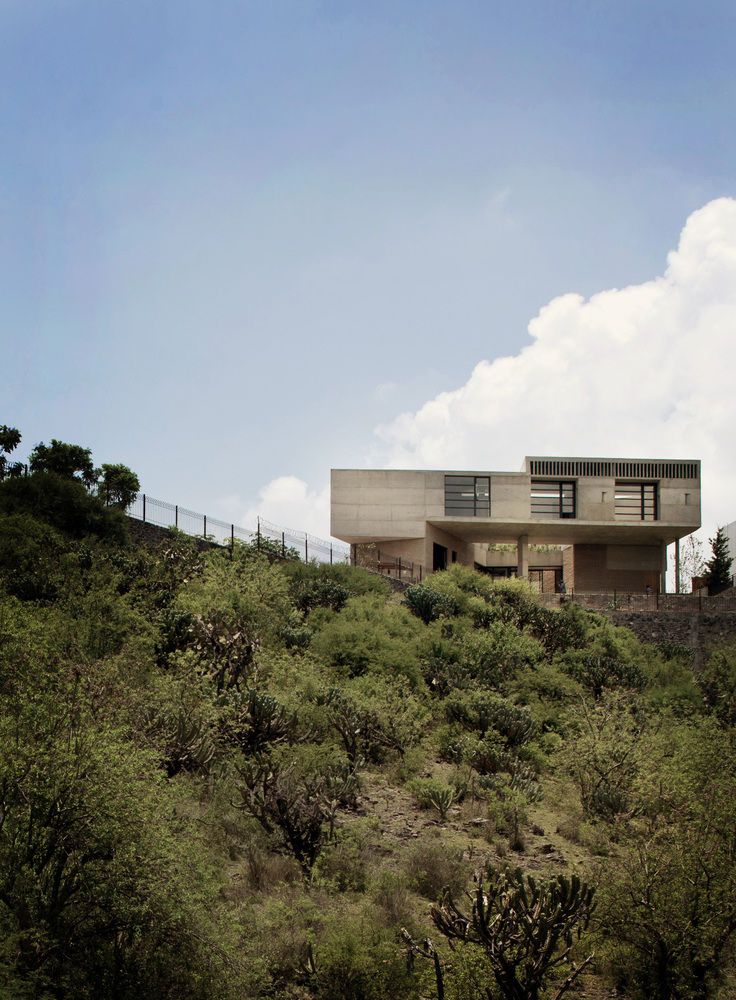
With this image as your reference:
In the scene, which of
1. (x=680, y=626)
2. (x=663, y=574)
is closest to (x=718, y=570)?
(x=663, y=574)

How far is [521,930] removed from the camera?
38.8 feet

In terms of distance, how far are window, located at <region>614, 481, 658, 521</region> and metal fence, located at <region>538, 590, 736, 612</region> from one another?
11.2 metres

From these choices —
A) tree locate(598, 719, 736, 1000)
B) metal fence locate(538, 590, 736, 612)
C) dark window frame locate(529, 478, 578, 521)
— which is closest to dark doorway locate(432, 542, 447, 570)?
dark window frame locate(529, 478, 578, 521)

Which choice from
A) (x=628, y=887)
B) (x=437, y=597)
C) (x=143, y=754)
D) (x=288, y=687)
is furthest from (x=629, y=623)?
(x=143, y=754)

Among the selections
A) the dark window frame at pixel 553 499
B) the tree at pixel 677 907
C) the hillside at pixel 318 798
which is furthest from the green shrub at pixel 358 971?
the dark window frame at pixel 553 499

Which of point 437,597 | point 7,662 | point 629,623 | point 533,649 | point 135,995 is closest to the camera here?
point 135,995

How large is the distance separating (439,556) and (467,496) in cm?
421

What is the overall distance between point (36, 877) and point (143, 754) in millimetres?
2099

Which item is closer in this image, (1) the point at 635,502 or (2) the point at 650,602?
(2) the point at 650,602

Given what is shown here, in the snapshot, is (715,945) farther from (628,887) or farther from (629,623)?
(629,623)

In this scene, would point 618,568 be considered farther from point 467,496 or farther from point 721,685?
point 721,685

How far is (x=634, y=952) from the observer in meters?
12.6

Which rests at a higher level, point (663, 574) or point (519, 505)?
point (519, 505)

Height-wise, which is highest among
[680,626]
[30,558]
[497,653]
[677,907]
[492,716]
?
[30,558]
